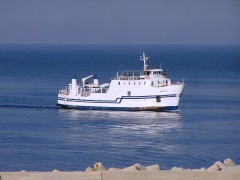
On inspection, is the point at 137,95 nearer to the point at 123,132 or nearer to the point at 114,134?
the point at 123,132

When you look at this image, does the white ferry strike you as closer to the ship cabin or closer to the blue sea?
the ship cabin

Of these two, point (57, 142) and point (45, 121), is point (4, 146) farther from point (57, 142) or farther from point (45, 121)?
point (45, 121)

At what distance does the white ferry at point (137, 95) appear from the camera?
58.2m

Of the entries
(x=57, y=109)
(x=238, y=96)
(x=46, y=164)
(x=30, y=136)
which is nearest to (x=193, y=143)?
(x=30, y=136)

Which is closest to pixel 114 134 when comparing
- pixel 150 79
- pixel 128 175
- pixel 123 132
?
pixel 123 132

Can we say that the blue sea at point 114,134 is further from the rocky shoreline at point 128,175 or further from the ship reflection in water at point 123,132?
the rocky shoreline at point 128,175

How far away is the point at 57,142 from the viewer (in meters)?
41.1

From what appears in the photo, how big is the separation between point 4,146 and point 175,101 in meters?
21.5

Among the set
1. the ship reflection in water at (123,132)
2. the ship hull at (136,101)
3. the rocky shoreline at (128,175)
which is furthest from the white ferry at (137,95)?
the rocky shoreline at (128,175)

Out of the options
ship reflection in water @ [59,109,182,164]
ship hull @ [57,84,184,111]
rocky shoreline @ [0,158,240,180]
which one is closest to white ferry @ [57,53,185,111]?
ship hull @ [57,84,184,111]

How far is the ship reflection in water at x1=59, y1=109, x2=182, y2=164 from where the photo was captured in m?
38.2

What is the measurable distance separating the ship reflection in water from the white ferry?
3.34 ft

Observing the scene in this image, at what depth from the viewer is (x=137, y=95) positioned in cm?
5875

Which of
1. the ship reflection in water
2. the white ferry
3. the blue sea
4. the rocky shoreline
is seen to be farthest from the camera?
the white ferry
